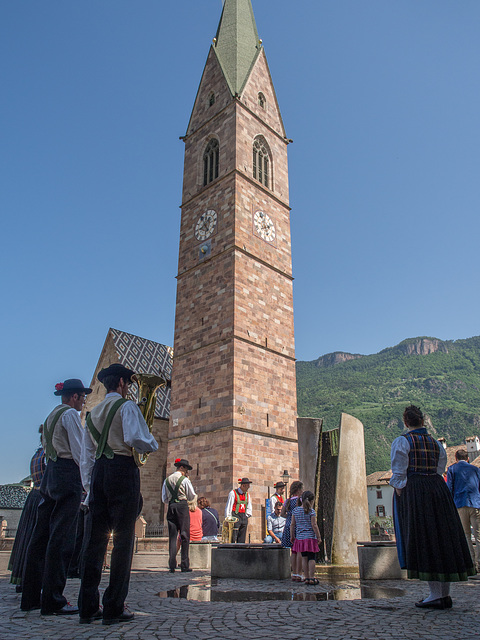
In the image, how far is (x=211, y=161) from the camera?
21141 millimetres

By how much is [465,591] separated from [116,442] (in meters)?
4.05

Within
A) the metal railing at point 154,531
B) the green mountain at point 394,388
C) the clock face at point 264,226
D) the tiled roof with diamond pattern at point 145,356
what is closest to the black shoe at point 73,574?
the metal railing at point 154,531

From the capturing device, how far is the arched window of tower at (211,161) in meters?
20.7

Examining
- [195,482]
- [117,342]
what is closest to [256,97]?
[117,342]

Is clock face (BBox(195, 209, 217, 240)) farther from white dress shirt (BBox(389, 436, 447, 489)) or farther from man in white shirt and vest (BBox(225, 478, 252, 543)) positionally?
white dress shirt (BBox(389, 436, 447, 489))

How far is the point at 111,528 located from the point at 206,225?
55.2 feet

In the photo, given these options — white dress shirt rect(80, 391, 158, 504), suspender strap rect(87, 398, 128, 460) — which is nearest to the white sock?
white dress shirt rect(80, 391, 158, 504)

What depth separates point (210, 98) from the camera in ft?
73.7

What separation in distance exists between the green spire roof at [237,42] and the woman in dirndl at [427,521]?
66.0 feet

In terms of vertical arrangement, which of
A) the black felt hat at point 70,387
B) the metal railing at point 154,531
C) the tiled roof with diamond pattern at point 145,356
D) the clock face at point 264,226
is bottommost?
the metal railing at point 154,531

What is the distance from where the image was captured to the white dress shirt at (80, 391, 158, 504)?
133 inches

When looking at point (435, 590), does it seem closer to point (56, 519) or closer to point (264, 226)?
point (56, 519)

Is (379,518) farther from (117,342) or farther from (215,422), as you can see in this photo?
(215,422)

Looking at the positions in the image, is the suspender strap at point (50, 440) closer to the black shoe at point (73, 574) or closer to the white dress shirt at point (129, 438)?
the white dress shirt at point (129, 438)
